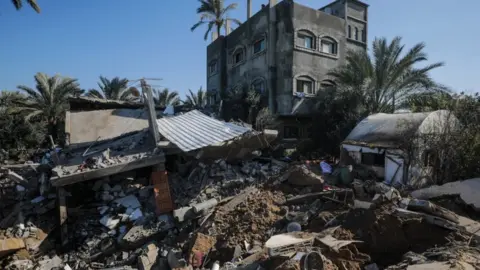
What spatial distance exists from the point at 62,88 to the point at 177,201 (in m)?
17.2

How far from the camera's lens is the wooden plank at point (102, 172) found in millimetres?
8024

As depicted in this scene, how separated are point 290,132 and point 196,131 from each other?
36.1 ft

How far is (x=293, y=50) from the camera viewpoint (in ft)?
62.6

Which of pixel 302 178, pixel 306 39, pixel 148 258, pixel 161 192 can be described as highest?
pixel 306 39

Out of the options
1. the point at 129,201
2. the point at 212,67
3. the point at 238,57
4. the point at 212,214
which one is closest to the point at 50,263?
the point at 129,201

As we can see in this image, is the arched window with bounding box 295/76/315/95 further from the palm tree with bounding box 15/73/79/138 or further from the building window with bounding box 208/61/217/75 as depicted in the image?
the palm tree with bounding box 15/73/79/138

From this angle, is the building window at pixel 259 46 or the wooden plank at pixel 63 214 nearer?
the wooden plank at pixel 63 214

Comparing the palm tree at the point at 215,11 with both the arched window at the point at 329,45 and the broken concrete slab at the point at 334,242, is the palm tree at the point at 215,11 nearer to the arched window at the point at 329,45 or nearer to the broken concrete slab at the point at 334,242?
the arched window at the point at 329,45

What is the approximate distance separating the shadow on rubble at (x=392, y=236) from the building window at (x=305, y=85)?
1437 centimetres

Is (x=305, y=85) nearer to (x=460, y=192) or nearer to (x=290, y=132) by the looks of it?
(x=290, y=132)

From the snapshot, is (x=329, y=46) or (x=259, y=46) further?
(x=259, y=46)

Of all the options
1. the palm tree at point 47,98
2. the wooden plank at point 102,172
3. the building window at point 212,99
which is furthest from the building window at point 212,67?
the wooden plank at point 102,172

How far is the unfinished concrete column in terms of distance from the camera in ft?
64.5

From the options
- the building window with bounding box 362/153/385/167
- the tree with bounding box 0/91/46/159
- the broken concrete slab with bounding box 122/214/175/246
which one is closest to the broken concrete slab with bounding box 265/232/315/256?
the broken concrete slab with bounding box 122/214/175/246
